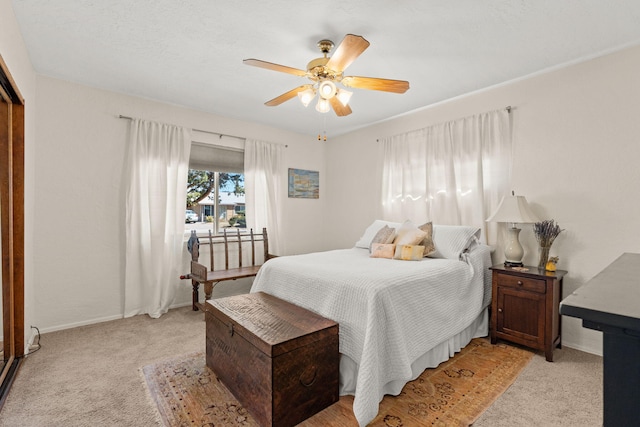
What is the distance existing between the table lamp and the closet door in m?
3.80

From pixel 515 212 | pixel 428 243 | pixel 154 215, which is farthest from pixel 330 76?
pixel 154 215

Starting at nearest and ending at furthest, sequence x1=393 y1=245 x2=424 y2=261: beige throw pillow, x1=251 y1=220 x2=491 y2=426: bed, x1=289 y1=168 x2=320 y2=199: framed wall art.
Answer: x1=251 y1=220 x2=491 y2=426: bed
x1=393 y1=245 x2=424 y2=261: beige throw pillow
x1=289 y1=168 x2=320 y2=199: framed wall art

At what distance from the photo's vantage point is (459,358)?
2.46 metres

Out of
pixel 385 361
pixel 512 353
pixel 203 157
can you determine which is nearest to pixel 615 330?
pixel 385 361

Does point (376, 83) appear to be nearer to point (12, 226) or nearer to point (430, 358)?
point (430, 358)

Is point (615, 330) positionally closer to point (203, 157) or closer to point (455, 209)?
point (455, 209)

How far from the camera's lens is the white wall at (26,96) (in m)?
1.93

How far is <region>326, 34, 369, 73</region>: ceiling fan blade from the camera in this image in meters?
1.82

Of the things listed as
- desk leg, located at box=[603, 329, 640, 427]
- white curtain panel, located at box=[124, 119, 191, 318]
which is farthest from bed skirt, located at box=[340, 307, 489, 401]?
white curtain panel, located at box=[124, 119, 191, 318]

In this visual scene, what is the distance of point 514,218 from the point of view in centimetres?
267

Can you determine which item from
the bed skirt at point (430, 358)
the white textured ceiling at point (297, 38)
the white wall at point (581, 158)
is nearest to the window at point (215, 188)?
the white textured ceiling at point (297, 38)

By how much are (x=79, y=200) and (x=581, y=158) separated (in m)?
4.72

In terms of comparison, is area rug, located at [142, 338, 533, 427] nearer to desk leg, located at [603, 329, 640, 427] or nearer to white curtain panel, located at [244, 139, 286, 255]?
desk leg, located at [603, 329, 640, 427]

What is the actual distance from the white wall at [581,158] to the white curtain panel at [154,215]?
11.6 ft
